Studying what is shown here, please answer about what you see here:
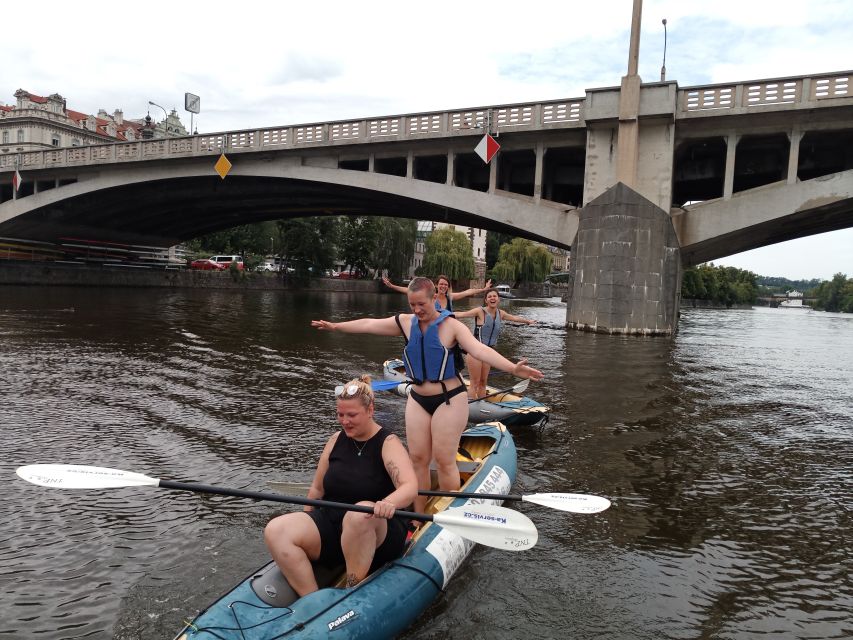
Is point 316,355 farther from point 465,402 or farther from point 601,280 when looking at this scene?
point 601,280

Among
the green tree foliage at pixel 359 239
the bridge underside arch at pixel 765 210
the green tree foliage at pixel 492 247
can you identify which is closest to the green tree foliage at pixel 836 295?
the green tree foliage at pixel 492 247

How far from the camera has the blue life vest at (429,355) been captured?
205 inches

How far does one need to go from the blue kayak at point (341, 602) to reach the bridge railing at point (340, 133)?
23917 mm

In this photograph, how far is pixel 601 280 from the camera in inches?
967

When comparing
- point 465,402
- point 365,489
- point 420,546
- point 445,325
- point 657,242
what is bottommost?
point 420,546

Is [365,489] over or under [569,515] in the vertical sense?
over

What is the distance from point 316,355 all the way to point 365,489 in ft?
39.6

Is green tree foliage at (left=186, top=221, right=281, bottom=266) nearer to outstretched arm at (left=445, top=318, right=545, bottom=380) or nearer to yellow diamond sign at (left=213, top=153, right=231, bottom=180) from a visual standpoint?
yellow diamond sign at (left=213, top=153, right=231, bottom=180)

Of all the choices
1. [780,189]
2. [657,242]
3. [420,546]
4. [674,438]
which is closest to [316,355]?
[674,438]

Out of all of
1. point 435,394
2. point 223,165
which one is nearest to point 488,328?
point 435,394

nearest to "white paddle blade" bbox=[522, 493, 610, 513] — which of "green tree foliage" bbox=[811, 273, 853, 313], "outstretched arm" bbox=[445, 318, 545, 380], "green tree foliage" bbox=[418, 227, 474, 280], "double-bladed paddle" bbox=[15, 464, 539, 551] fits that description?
"double-bladed paddle" bbox=[15, 464, 539, 551]

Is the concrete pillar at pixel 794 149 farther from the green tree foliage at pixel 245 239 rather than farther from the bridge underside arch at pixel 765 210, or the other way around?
the green tree foliage at pixel 245 239

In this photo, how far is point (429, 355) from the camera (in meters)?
5.23

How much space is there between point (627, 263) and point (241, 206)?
2974cm
